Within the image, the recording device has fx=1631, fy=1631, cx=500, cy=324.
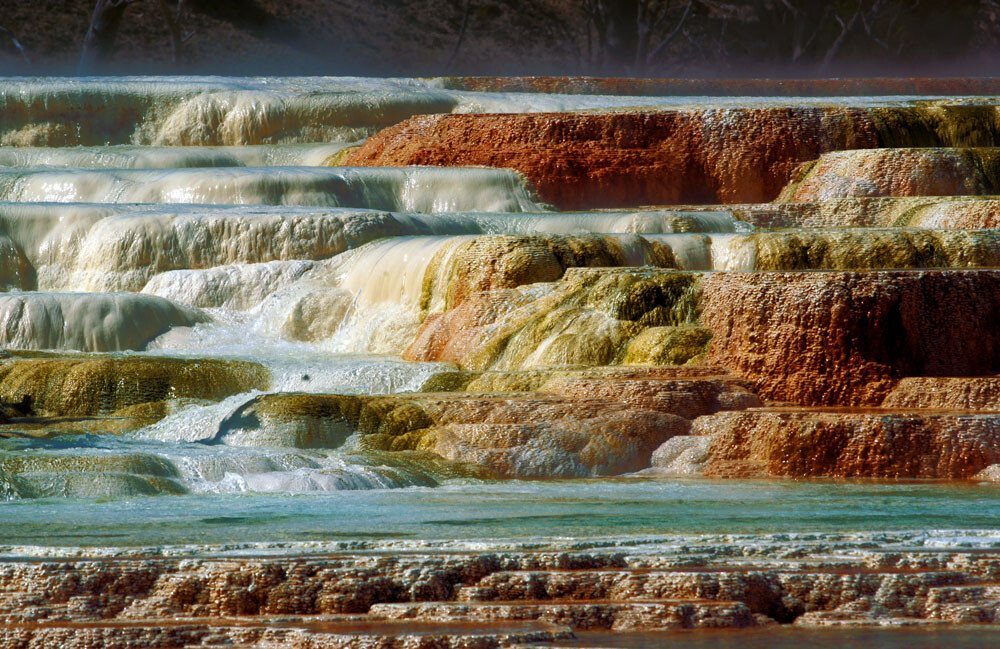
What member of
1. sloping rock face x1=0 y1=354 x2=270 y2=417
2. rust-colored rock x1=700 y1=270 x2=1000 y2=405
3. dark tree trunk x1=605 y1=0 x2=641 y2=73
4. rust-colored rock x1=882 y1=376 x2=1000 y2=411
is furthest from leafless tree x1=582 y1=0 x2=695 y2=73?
rust-colored rock x1=882 y1=376 x2=1000 y2=411

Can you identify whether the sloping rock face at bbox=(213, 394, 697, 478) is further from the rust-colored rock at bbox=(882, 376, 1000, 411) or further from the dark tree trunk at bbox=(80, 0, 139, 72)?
the dark tree trunk at bbox=(80, 0, 139, 72)

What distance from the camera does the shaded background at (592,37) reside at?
28.2 m

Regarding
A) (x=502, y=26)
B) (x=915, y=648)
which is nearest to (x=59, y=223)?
(x=915, y=648)

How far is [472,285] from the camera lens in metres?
13.0

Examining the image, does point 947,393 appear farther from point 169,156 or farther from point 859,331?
point 169,156

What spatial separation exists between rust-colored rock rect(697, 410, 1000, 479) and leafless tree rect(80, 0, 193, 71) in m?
20.2

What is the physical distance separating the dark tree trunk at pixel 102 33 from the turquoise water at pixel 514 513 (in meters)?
20.3

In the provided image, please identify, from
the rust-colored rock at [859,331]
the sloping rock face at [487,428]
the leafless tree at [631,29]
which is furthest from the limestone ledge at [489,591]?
the leafless tree at [631,29]

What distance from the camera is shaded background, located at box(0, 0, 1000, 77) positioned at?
28.2 metres

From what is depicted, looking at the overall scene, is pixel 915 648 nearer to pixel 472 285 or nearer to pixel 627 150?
pixel 472 285

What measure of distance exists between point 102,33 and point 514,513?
22.2 meters

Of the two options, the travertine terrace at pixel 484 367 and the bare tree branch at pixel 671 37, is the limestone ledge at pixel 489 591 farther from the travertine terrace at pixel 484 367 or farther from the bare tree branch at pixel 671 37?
the bare tree branch at pixel 671 37

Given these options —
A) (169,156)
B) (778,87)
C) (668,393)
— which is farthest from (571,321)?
(778,87)

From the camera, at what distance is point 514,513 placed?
6.94m
